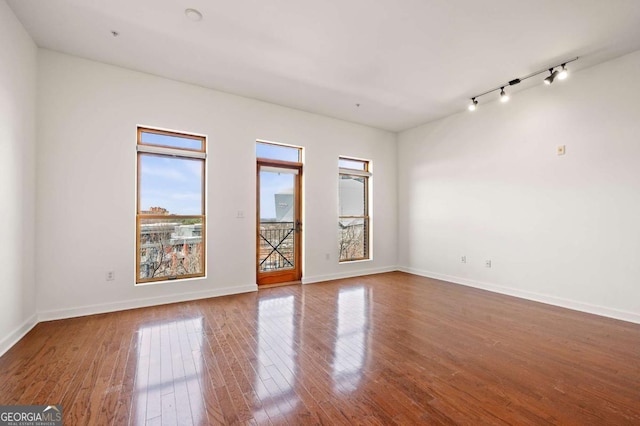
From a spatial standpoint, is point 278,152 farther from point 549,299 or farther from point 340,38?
point 549,299

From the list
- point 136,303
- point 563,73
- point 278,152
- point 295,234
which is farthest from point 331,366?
point 563,73

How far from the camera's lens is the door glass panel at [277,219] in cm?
493

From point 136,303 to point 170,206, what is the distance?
138cm

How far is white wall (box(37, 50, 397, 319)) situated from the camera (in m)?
3.29

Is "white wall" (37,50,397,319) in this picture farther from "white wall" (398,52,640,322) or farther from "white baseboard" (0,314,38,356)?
"white wall" (398,52,640,322)

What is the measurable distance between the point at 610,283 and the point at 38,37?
732 centimetres

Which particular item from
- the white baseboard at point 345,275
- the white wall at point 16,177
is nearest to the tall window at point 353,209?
the white baseboard at point 345,275

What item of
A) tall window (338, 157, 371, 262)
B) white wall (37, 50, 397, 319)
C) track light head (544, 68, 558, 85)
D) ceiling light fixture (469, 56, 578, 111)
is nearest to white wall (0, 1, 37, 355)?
white wall (37, 50, 397, 319)

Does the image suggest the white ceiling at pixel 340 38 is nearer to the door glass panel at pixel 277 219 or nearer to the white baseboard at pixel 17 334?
the door glass panel at pixel 277 219

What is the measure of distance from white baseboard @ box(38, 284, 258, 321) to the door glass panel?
648 mm

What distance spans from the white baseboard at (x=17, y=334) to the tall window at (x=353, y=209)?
4537 millimetres

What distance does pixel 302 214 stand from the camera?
5184 millimetres

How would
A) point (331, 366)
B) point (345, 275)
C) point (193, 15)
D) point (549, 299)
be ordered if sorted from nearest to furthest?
point (331, 366), point (193, 15), point (549, 299), point (345, 275)

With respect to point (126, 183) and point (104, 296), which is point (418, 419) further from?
point (126, 183)
